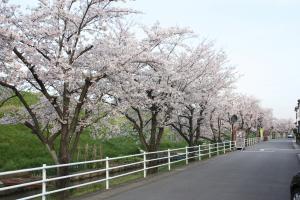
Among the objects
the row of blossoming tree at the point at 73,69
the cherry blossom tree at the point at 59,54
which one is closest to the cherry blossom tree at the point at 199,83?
the row of blossoming tree at the point at 73,69

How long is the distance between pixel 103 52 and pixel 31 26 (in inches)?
116

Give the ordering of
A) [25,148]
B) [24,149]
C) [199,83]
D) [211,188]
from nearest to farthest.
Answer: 1. [211,188]
2. [199,83]
3. [24,149]
4. [25,148]

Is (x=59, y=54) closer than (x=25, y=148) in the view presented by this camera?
Yes

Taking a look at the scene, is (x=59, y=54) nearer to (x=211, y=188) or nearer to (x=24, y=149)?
(x=211, y=188)

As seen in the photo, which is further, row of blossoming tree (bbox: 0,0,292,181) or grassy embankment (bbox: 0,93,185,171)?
grassy embankment (bbox: 0,93,185,171)

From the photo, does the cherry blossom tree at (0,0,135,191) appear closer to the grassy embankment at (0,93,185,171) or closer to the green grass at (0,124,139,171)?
the grassy embankment at (0,93,185,171)

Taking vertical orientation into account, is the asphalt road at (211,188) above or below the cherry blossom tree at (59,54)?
below

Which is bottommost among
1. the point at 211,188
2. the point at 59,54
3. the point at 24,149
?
the point at 211,188

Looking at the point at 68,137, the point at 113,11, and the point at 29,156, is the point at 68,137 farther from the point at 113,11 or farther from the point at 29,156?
the point at 29,156

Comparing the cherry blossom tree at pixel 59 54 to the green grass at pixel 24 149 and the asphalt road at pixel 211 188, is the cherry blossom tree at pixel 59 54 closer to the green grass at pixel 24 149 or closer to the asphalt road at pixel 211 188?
the asphalt road at pixel 211 188

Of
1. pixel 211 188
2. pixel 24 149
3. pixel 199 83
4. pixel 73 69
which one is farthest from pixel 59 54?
pixel 24 149

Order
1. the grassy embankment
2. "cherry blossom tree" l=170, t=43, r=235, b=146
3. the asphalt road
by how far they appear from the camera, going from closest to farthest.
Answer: the asphalt road < "cherry blossom tree" l=170, t=43, r=235, b=146 < the grassy embankment

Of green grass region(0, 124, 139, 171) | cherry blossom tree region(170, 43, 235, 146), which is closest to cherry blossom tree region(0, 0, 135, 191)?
cherry blossom tree region(170, 43, 235, 146)

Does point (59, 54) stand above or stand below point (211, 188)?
above
